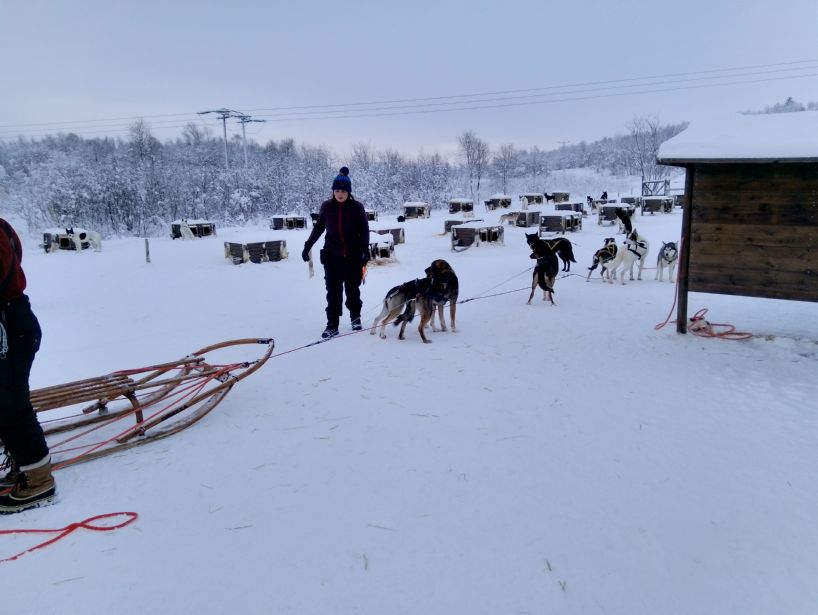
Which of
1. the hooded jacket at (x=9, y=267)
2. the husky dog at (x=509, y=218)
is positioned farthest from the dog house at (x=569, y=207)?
the hooded jacket at (x=9, y=267)

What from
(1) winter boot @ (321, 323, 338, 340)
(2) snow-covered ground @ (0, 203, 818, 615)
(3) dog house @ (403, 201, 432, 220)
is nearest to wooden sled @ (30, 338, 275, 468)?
(2) snow-covered ground @ (0, 203, 818, 615)

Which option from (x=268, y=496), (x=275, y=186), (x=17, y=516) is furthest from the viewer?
(x=275, y=186)

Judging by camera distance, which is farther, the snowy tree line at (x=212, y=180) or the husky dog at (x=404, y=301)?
the snowy tree line at (x=212, y=180)

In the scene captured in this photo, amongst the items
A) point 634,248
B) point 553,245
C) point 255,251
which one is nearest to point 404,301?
point 553,245

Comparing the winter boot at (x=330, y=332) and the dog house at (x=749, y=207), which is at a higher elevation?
the dog house at (x=749, y=207)

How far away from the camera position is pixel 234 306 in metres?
8.94

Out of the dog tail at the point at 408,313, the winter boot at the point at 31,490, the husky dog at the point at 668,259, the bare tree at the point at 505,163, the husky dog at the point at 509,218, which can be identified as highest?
the bare tree at the point at 505,163

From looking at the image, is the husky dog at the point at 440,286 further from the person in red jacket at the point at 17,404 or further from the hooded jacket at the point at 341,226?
the person in red jacket at the point at 17,404

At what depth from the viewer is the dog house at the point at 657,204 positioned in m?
26.8

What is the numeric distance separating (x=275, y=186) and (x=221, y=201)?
4.90m

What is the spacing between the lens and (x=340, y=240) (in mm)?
5930

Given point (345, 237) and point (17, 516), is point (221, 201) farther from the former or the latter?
point (17, 516)

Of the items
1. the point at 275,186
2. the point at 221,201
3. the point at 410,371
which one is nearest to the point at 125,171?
the point at 221,201

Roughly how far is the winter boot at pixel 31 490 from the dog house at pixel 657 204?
95.1 feet
